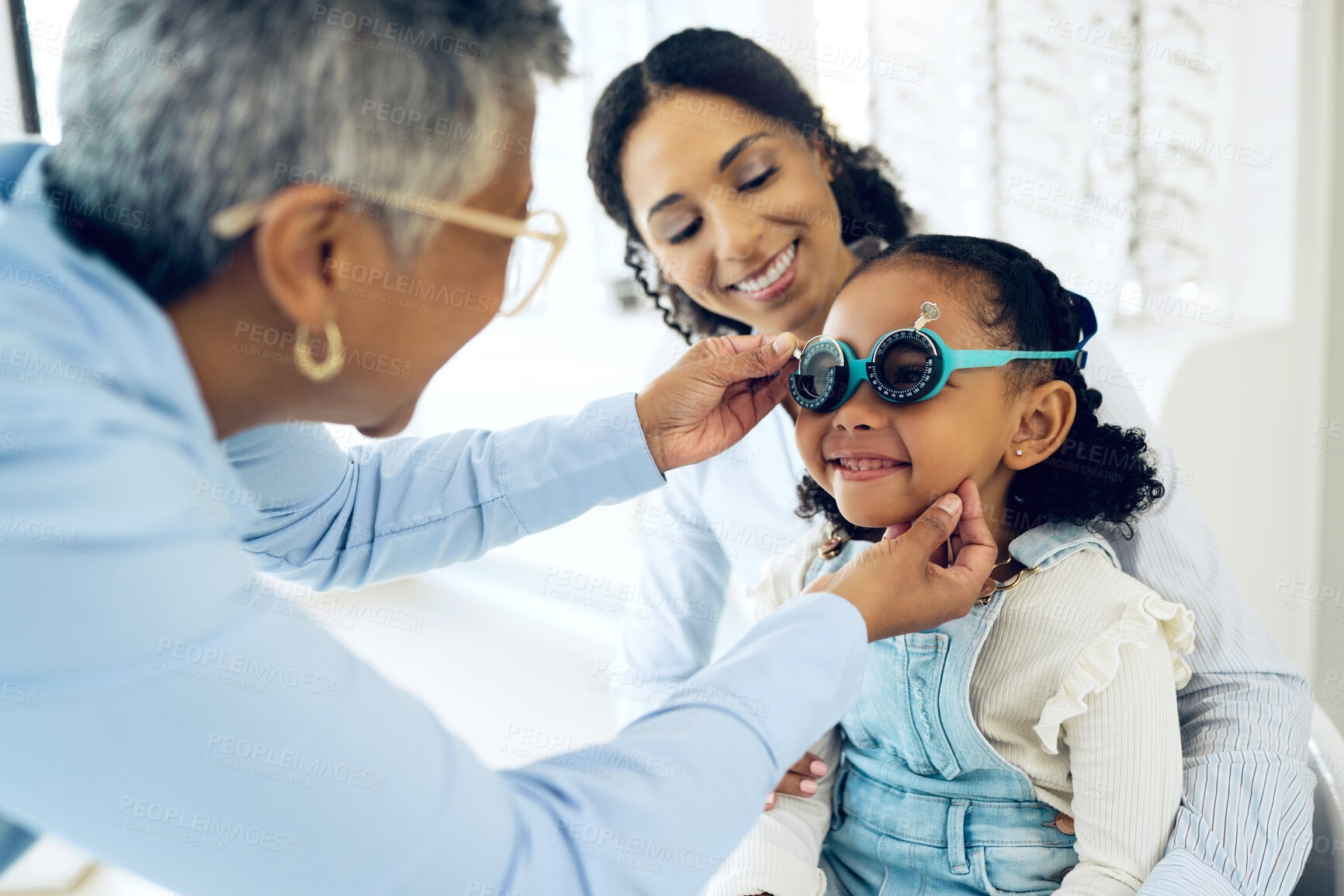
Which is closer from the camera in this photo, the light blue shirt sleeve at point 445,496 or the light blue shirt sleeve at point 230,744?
the light blue shirt sleeve at point 230,744

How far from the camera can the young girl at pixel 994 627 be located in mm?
1294

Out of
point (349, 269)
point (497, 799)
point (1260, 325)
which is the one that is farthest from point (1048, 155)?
point (497, 799)

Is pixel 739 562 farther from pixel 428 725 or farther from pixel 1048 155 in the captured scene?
pixel 1048 155

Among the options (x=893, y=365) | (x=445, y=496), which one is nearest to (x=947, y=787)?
(x=893, y=365)

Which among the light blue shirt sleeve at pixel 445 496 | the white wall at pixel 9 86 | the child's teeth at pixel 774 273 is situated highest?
the white wall at pixel 9 86

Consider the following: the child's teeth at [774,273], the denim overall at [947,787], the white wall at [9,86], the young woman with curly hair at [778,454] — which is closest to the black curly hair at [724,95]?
the young woman with curly hair at [778,454]

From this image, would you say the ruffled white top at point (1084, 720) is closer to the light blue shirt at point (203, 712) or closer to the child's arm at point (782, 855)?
the child's arm at point (782, 855)

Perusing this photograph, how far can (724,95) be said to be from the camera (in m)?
1.90

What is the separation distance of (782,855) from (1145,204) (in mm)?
2245

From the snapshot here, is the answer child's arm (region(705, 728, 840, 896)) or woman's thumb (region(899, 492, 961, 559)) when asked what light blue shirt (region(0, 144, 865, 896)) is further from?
child's arm (region(705, 728, 840, 896))

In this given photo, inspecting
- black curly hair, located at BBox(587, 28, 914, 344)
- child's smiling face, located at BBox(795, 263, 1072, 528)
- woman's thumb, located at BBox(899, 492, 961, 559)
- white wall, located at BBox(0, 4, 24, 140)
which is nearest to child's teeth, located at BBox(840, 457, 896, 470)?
child's smiling face, located at BBox(795, 263, 1072, 528)

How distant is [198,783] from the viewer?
2.62ft

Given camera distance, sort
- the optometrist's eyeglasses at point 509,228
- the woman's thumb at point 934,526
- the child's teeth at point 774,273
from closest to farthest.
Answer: the optometrist's eyeglasses at point 509,228 < the woman's thumb at point 934,526 < the child's teeth at point 774,273

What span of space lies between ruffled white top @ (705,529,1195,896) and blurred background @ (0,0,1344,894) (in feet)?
1.56
